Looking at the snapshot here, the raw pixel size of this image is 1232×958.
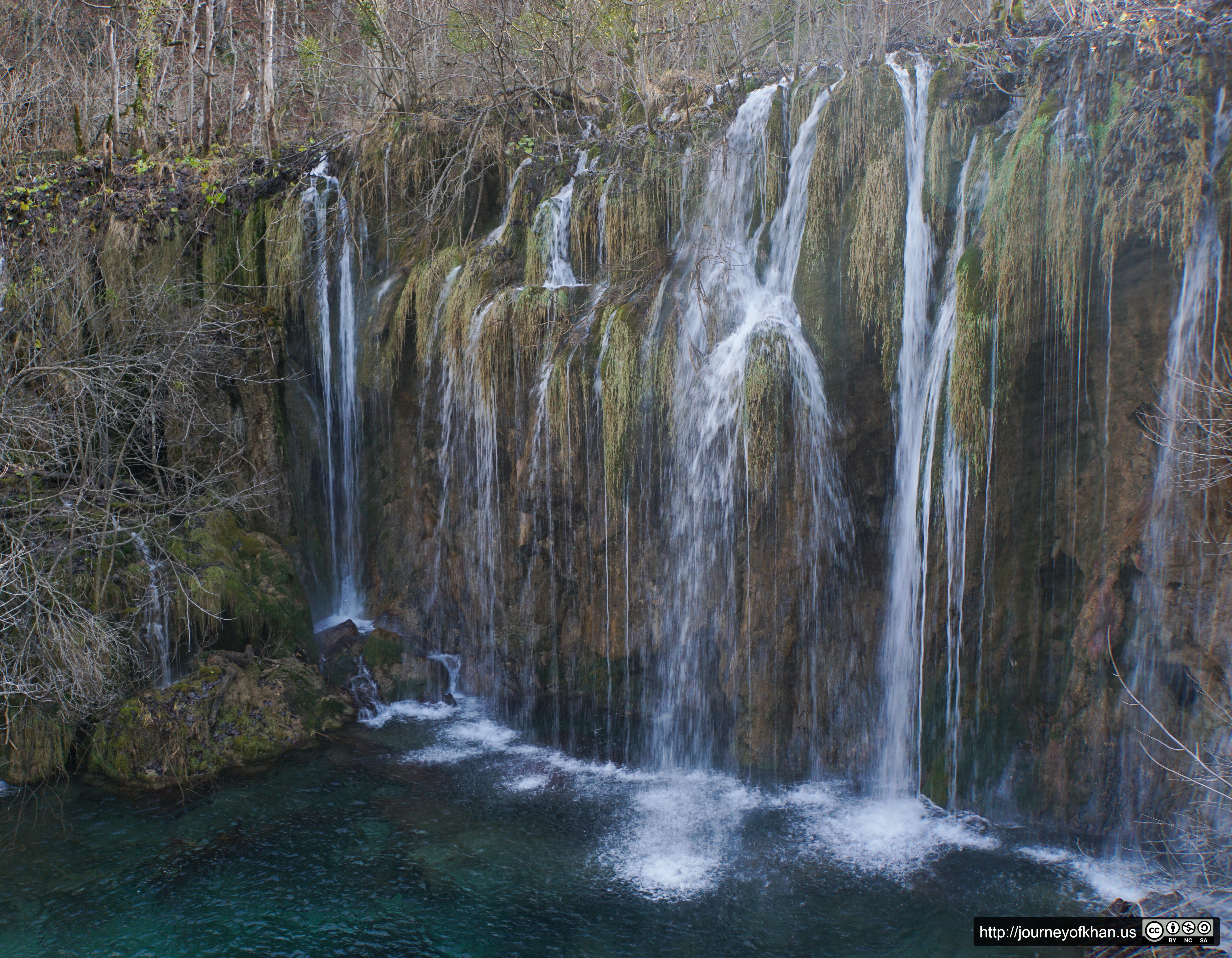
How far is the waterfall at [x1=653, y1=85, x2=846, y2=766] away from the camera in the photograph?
23.6ft

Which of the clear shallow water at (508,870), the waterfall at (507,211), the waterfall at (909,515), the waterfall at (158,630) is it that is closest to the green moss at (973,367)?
the waterfall at (909,515)

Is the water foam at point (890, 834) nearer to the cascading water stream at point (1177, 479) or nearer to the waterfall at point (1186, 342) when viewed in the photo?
the cascading water stream at point (1177, 479)

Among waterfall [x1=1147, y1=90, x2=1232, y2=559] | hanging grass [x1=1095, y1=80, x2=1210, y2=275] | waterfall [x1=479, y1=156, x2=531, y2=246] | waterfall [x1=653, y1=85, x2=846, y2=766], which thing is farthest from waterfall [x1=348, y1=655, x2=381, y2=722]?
hanging grass [x1=1095, y1=80, x2=1210, y2=275]

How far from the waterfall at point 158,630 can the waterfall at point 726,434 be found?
4.68 meters

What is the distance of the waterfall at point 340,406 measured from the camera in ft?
33.2

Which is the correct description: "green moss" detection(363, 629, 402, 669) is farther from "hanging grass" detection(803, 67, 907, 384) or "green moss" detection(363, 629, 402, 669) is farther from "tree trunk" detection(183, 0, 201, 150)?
"tree trunk" detection(183, 0, 201, 150)

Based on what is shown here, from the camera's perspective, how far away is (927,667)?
22.1 feet

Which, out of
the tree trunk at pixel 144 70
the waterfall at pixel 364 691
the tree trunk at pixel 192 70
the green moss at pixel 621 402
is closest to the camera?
the green moss at pixel 621 402

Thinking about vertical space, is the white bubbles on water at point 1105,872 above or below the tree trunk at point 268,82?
below

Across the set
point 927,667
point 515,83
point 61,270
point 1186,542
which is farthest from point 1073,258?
point 61,270

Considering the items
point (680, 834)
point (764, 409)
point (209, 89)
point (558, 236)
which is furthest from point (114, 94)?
point (680, 834)

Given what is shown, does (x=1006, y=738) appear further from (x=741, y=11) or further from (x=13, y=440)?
(x=741, y=11)

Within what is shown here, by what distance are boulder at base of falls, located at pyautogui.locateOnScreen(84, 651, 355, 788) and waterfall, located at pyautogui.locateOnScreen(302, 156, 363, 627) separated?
173 centimetres

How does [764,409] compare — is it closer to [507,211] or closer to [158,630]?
[507,211]
